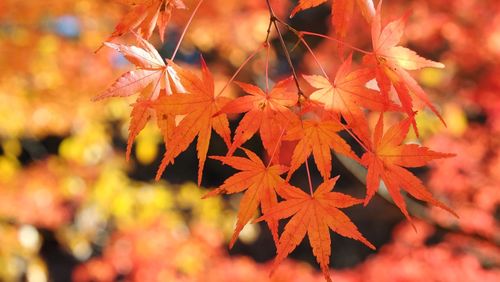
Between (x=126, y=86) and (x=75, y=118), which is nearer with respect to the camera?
(x=126, y=86)

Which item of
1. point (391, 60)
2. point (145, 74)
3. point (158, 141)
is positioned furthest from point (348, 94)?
point (158, 141)

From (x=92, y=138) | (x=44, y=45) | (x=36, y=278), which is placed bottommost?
(x=36, y=278)

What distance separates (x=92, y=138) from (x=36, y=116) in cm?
49

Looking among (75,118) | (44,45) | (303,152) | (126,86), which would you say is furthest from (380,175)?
(75,118)

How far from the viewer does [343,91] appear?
0.95m

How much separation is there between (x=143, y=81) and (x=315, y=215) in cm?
34

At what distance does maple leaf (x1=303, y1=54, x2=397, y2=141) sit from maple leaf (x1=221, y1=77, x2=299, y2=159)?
0.13ft

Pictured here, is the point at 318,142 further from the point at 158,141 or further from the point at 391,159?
the point at 158,141

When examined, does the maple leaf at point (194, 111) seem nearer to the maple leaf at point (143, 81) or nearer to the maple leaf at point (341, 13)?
the maple leaf at point (143, 81)

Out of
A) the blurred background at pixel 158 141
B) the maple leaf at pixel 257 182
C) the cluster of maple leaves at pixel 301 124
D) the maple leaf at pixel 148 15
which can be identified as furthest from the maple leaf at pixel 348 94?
the blurred background at pixel 158 141

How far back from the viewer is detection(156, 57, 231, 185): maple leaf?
91cm

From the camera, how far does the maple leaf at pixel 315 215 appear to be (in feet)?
3.08

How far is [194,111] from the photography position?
3.08 ft

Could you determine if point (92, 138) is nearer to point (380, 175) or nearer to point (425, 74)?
point (425, 74)
